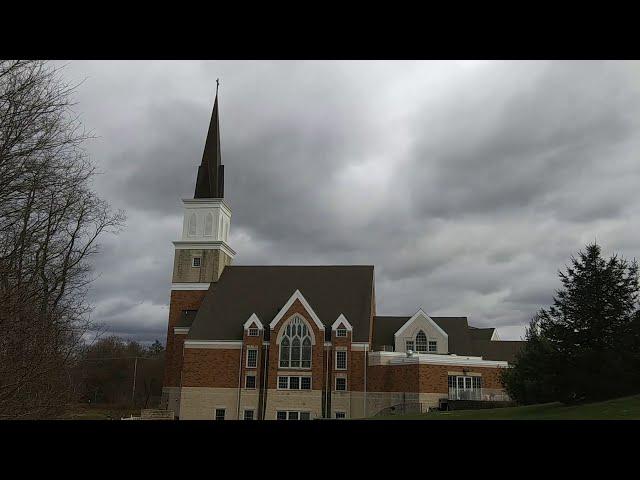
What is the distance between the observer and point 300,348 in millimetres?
51531

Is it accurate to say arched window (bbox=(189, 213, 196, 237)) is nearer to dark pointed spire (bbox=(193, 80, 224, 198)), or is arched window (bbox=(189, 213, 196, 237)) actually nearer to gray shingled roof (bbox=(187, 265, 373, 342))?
dark pointed spire (bbox=(193, 80, 224, 198))

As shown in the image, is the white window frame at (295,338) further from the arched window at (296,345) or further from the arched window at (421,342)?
the arched window at (421,342)

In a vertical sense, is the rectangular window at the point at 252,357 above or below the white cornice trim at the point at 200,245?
below

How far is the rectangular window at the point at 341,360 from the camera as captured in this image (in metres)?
50.8

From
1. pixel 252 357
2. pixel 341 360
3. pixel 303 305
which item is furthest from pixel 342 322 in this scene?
pixel 252 357

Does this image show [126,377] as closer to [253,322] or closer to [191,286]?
[191,286]

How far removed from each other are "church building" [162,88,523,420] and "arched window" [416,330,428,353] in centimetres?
9

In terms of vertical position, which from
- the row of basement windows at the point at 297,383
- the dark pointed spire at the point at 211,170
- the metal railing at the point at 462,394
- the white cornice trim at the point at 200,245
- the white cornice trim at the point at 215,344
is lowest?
the metal railing at the point at 462,394

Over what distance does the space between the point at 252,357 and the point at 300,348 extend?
437 cm

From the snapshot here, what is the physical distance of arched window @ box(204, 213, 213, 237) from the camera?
58844 mm

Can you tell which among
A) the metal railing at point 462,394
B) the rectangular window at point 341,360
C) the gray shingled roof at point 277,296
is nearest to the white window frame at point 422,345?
the gray shingled roof at point 277,296

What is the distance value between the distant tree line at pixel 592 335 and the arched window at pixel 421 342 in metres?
26.5
